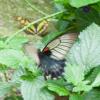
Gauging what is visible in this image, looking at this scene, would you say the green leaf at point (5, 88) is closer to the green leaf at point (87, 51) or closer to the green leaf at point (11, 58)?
the green leaf at point (11, 58)

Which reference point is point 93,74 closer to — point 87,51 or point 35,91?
point 87,51

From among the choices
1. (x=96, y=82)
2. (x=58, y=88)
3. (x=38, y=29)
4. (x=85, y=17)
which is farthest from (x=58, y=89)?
(x=38, y=29)

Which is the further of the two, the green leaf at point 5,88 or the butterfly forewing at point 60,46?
the butterfly forewing at point 60,46

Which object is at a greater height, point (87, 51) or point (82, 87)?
point (87, 51)

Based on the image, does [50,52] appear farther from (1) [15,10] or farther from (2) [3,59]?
(1) [15,10]

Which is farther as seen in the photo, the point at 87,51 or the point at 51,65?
the point at 51,65

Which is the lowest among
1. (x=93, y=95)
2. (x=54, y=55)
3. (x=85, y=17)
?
(x=93, y=95)

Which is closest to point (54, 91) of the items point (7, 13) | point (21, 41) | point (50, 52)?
point (50, 52)

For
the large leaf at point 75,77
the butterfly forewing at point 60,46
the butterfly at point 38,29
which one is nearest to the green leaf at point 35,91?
the large leaf at point 75,77
